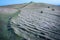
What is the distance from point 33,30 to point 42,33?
0.23 metres

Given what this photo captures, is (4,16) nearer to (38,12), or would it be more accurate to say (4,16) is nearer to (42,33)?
(38,12)

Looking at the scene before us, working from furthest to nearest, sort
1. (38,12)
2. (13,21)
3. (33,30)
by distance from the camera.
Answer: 1. (38,12)
2. (13,21)
3. (33,30)

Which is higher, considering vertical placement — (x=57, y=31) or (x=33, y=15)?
(x=33, y=15)

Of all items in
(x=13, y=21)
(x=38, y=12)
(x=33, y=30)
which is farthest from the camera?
(x=38, y=12)

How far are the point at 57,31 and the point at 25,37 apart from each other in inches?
26.9

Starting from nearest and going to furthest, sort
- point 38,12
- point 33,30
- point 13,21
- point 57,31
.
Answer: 1. point 57,31
2. point 33,30
3. point 13,21
4. point 38,12

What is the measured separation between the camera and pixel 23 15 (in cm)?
392

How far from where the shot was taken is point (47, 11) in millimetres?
3980

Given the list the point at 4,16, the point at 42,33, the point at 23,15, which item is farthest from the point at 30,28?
the point at 4,16

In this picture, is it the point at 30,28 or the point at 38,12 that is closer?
the point at 30,28

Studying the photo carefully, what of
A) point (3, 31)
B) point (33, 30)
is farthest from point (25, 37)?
point (3, 31)

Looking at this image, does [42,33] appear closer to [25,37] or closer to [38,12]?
[25,37]

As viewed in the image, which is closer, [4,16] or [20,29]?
[20,29]

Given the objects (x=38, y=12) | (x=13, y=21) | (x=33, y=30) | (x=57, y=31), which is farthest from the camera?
(x=38, y=12)
